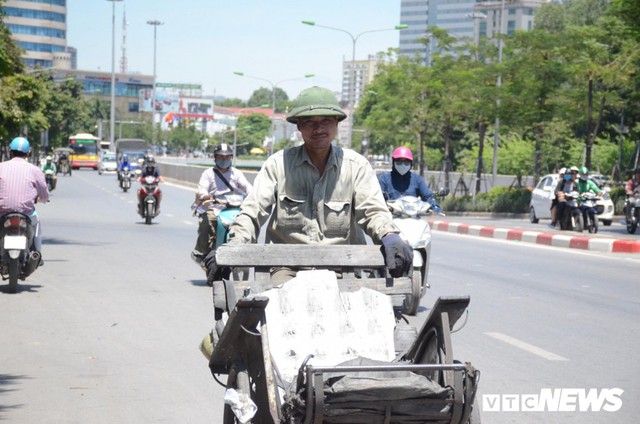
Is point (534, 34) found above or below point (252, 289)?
above

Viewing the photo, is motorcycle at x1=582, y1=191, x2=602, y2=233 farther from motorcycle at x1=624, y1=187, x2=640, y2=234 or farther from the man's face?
the man's face

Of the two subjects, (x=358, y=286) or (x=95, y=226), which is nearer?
(x=358, y=286)

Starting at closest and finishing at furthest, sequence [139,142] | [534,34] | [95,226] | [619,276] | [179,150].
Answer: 1. [619,276]
2. [95,226]
3. [534,34]
4. [139,142]
5. [179,150]

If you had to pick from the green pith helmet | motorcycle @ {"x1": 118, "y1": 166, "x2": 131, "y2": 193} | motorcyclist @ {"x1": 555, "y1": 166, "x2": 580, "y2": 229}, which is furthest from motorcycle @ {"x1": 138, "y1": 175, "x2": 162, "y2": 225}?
motorcycle @ {"x1": 118, "y1": 166, "x2": 131, "y2": 193}

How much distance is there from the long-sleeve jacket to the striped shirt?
661 centimetres

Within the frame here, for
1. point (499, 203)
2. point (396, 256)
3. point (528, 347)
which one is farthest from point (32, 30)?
point (396, 256)

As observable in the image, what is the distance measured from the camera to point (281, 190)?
557 centimetres

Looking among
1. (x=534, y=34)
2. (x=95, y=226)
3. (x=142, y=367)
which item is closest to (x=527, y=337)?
(x=142, y=367)

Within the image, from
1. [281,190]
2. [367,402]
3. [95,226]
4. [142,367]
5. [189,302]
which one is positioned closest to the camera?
[367,402]

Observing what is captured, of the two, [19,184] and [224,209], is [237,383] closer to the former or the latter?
[19,184]

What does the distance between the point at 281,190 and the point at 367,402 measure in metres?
1.75

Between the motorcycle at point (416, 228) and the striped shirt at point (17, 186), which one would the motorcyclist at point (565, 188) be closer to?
the motorcycle at point (416, 228)

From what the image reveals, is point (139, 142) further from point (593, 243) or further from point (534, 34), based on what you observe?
point (593, 243)

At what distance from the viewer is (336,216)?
5559mm
